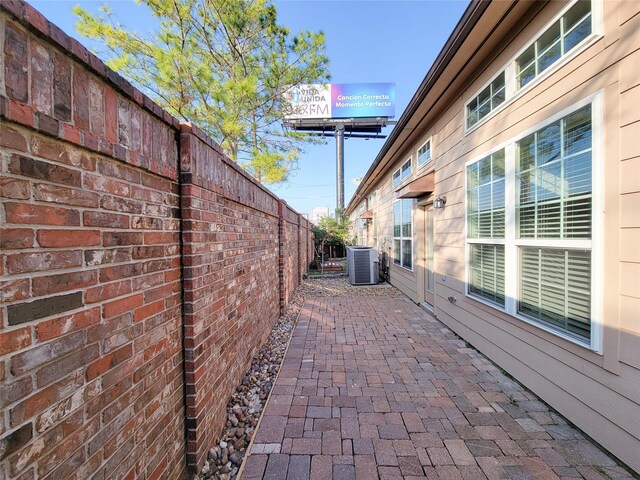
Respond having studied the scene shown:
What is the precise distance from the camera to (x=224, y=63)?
6.27m

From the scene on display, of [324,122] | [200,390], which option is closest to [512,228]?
[200,390]

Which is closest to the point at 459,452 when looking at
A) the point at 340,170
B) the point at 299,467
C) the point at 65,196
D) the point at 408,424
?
the point at 408,424

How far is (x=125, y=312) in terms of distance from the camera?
1.28 meters

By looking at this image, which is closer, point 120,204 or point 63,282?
point 63,282

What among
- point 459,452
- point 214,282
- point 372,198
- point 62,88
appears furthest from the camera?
point 372,198

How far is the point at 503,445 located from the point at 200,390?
7.12 ft

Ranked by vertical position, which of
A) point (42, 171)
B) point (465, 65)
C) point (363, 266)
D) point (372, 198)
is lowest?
point (363, 266)

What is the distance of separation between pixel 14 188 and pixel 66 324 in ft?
1.57

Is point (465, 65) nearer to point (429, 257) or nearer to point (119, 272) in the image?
point (429, 257)

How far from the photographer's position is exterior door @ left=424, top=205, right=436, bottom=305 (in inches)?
215

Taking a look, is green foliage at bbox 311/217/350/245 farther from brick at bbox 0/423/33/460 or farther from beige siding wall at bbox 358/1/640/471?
brick at bbox 0/423/33/460

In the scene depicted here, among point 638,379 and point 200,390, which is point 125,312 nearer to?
point 200,390

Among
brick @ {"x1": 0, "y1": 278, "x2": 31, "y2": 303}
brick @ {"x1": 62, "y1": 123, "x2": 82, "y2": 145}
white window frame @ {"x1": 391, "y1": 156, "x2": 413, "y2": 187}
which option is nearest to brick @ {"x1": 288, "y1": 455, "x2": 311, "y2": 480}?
brick @ {"x1": 0, "y1": 278, "x2": 31, "y2": 303}

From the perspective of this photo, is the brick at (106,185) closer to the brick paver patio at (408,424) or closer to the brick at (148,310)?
the brick at (148,310)
